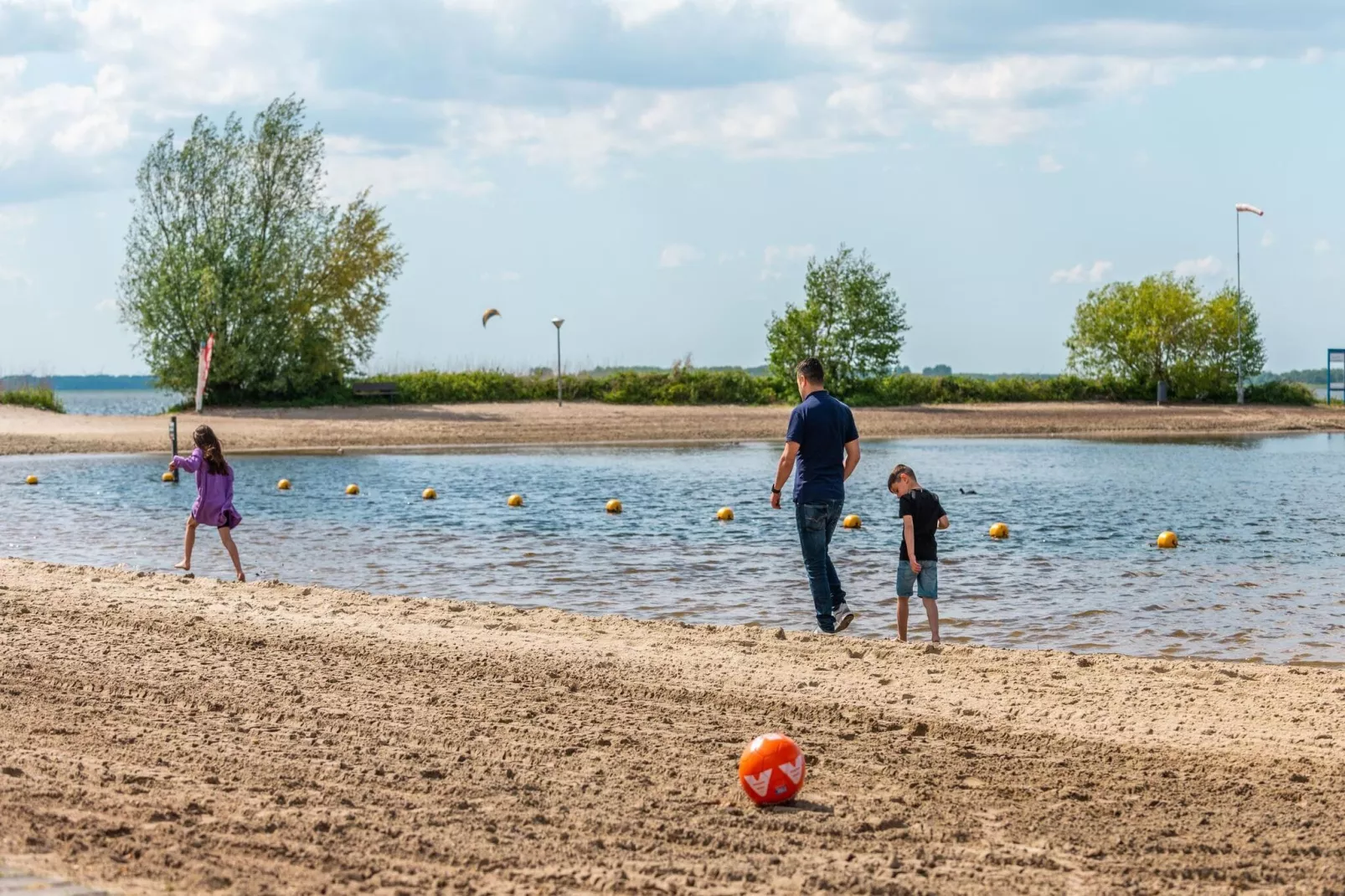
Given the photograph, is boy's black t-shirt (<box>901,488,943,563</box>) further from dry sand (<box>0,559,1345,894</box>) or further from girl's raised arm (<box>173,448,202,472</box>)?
girl's raised arm (<box>173,448,202,472</box>)

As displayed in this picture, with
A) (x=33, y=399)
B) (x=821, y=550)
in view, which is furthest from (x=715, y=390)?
(x=821, y=550)

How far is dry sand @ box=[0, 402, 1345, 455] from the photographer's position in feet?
121

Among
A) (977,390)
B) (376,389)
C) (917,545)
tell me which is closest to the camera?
(917,545)

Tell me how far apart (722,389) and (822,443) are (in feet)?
128

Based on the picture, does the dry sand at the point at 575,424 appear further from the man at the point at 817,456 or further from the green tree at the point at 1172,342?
the man at the point at 817,456

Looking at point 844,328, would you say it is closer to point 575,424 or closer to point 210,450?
point 575,424

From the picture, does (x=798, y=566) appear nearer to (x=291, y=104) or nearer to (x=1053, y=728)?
(x=1053, y=728)

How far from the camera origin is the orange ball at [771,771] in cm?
585

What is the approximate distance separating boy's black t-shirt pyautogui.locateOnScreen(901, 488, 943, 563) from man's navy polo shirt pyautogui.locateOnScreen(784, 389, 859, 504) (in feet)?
1.59

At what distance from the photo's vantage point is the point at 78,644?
8.89 metres

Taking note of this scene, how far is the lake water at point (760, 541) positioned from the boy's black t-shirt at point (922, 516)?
90 cm

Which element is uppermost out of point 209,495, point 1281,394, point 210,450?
point 1281,394

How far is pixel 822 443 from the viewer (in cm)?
1007

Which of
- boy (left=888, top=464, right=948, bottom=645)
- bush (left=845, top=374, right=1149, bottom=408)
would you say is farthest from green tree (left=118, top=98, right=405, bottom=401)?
boy (left=888, top=464, right=948, bottom=645)
